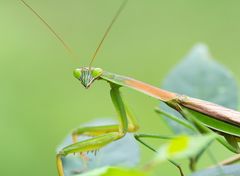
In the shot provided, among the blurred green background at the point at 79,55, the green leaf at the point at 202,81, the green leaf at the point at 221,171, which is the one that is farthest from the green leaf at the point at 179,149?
the blurred green background at the point at 79,55

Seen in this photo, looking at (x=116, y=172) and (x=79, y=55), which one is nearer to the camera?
(x=116, y=172)

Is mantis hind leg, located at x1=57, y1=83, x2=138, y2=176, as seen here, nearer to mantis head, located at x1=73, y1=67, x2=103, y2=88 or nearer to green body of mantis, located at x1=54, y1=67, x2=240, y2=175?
green body of mantis, located at x1=54, y1=67, x2=240, y2=175

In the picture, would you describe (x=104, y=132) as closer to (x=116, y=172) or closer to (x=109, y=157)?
(x=109, y=157)

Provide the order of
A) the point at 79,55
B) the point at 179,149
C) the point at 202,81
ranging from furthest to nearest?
the point at 79,55 < the point at 202,81 < the point at 179,149

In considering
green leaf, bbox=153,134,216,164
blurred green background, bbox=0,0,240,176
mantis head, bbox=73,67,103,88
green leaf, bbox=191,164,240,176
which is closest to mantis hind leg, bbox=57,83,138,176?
mantis head, bbox=73,67,103,88

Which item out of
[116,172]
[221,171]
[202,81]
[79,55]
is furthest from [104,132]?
[79,55]

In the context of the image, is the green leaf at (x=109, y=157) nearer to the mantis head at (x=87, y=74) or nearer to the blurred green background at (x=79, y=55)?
the mantis head at (x=87, y=74)

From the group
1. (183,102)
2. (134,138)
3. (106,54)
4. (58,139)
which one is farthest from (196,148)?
(106,54)
